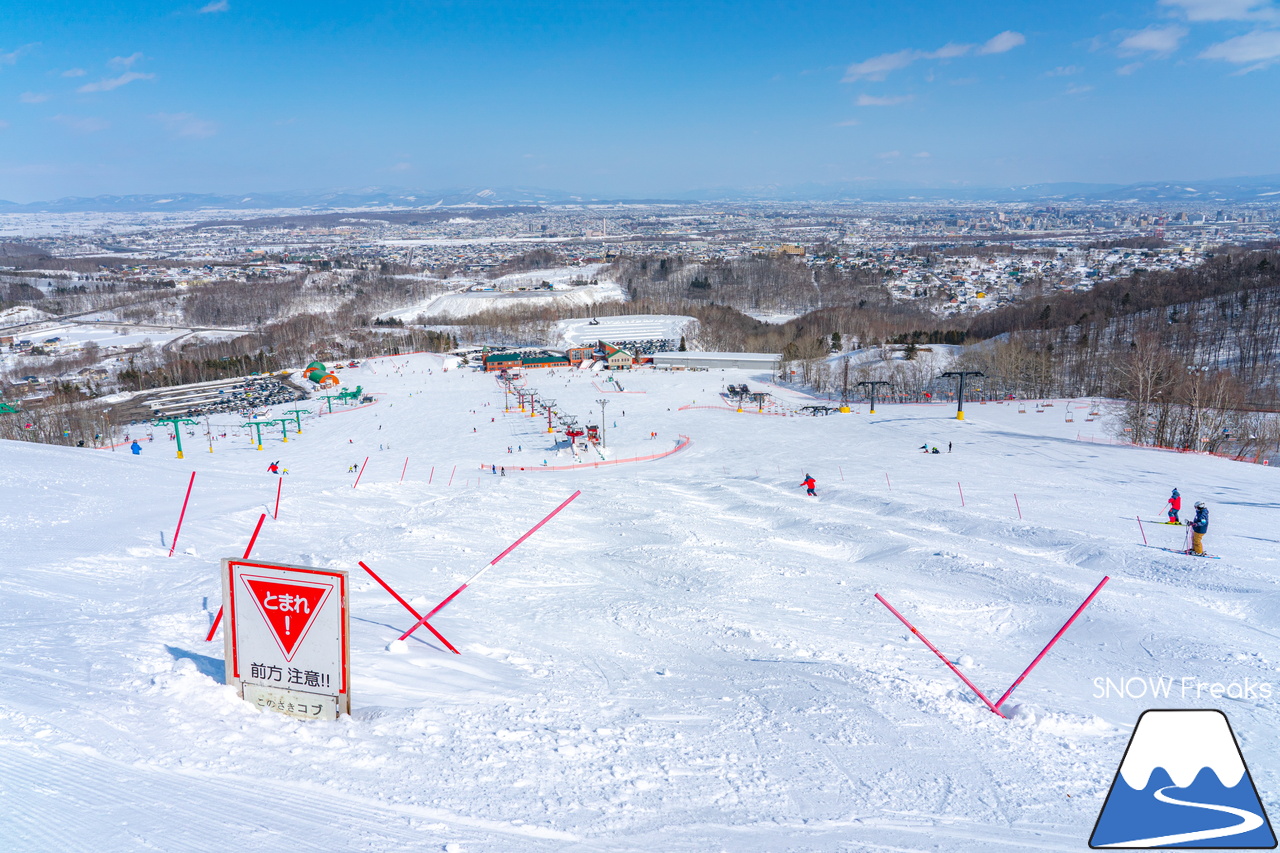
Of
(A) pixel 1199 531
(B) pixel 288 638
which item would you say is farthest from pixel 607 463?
(B) pixel 288 638

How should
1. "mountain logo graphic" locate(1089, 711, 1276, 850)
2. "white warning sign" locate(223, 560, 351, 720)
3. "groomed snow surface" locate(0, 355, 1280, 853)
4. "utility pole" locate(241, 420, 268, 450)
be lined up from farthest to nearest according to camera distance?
"utility pole" locate(241, 420, 268, 450), "white warning sign" locate(223, 560, 351, 720), "groomed snow surface" locate(0, 355, 1280, 853), "mountain logo graphic" locate(1089, 711, 1276, 850)

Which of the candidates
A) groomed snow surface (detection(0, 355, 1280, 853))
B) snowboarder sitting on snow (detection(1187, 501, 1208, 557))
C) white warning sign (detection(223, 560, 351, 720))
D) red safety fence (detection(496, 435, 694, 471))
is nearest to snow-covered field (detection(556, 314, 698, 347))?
red safety fence (detection(496, 435, 694, 471))

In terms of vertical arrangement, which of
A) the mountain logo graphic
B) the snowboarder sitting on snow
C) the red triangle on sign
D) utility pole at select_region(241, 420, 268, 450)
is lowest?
utility pole at select_region(241, 420, 268, 450)

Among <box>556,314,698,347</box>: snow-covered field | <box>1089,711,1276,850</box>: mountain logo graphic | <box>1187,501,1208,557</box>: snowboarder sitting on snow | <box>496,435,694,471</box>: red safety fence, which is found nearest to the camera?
<box>1089,711,1276,850</box>: mountain logo graphic

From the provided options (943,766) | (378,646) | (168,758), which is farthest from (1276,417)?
(168,758)

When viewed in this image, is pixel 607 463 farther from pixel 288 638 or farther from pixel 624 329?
pixel 624 329

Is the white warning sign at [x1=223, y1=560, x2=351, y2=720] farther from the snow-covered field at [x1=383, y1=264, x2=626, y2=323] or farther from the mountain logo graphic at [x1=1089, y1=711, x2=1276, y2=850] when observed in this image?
the snow-covered field at [x1=383, y1=264, x2=626, y2=323]

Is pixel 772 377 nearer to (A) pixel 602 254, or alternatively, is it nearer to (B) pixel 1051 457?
(B) pixel 1051 457
